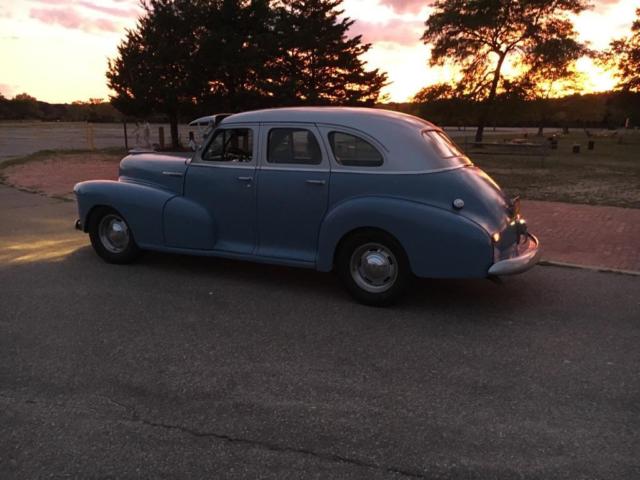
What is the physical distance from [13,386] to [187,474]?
157 cm

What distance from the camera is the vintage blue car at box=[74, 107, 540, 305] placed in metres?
4.77

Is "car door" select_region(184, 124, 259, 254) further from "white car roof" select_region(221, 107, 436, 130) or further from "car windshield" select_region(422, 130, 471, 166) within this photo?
"car windshield" select_region(422, 130, 471, 166)

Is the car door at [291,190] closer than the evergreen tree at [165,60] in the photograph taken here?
Yes

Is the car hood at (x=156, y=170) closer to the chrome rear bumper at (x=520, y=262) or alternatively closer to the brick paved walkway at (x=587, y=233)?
the chrome rear bumper at (x=520, y=262)

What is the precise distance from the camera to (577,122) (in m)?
97.9

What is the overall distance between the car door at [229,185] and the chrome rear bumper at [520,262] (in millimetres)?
2370

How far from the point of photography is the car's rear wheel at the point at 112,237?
250 inches

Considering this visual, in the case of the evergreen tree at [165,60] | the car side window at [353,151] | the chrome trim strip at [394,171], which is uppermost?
the evergreen tree at [165,60]

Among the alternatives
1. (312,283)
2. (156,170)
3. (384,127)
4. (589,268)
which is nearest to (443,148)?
(384,127)

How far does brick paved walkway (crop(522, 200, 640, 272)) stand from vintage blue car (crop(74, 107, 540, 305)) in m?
1.72

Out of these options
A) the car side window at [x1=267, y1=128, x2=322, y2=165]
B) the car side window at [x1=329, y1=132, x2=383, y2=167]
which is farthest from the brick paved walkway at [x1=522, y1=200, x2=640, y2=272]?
the car side window at [x1=267, y1=128, x2=322, y2=165]

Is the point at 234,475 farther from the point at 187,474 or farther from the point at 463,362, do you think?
the point at 463,362

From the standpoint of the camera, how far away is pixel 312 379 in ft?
12.0

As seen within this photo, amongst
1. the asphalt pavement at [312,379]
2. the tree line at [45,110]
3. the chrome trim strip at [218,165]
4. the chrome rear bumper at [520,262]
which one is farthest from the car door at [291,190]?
the tree line at [45,110]
